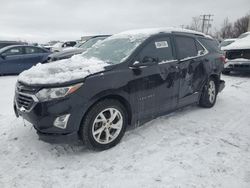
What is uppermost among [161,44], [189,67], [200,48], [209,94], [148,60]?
[161,44]

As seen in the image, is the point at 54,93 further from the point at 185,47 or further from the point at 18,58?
the point at 18,58

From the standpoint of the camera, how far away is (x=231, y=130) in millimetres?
4445

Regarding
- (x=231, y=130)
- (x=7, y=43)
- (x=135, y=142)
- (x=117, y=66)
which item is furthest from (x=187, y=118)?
(x=7, y=43)

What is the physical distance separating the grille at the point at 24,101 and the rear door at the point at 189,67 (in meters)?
2.62

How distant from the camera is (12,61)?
1074 cm

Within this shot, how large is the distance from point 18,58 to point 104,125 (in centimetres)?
864

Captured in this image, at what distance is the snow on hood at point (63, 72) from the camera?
11.0 feet

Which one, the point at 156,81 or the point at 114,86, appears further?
the point at 156,81

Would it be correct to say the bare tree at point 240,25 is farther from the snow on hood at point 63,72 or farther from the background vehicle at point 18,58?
the snow on hood at point 63,72

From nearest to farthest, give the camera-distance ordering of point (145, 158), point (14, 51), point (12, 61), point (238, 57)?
point (145, 158) → point (238, 57) → point (12, 61) → point (14, 51)

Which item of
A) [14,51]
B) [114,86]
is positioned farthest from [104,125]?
[14,51]

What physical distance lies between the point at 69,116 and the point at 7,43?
42.9 ft

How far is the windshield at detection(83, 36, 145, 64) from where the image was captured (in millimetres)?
4047

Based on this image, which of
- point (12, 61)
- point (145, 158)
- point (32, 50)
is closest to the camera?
point (145, 158)
